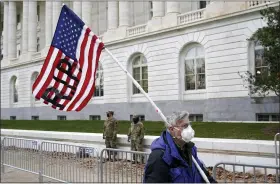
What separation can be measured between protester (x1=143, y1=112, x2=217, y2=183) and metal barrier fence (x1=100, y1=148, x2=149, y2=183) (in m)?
2.43

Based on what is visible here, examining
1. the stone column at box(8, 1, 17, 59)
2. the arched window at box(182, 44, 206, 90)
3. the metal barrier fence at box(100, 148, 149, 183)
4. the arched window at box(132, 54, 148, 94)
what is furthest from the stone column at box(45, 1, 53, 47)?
the metal barrier fence at box(100, 148, 149, 183)

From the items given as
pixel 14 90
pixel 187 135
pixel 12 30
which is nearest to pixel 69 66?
pixel 187 135

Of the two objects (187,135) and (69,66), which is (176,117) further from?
(69,66)

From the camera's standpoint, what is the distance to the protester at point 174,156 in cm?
314

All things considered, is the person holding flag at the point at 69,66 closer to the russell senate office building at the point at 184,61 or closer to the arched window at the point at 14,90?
the russell senate office building at the point at 184,61

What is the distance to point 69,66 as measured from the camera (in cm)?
588

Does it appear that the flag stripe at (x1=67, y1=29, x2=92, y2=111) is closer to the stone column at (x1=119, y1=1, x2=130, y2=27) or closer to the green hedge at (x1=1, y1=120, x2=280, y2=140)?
the green hedge at (x1=1, y1=120, x2=280, y2=140)

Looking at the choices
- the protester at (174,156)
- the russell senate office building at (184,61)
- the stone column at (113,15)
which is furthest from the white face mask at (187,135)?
the stone column at (113,15)

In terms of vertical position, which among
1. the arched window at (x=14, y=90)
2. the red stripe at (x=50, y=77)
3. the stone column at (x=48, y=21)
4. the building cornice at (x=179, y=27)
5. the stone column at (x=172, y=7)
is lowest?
the red stripe at (x=50, y=77)

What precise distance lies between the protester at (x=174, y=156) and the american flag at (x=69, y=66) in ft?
9.12

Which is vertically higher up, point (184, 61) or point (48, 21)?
point (48, 21)

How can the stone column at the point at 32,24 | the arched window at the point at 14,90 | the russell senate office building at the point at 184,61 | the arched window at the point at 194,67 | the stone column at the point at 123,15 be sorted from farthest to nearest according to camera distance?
the arched window at the point at 14,90, the stone column at the point at 32,24, the stone column at the point at 123,15, the arched window at the point at 194,67, the russell senate office building at the point at 184,61

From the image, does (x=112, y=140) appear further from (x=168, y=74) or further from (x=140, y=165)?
(x=168, y=74)

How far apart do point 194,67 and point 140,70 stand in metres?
5.46
